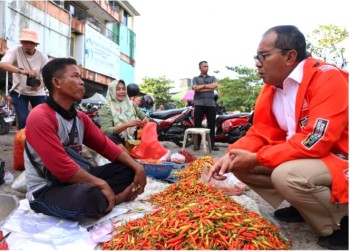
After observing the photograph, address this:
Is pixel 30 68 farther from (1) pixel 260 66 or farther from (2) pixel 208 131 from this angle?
(2) pixel 208 131

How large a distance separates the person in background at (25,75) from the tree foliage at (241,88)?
21784mm

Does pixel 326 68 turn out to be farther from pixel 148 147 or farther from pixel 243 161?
pixel 148 147

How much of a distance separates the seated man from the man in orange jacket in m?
0.81

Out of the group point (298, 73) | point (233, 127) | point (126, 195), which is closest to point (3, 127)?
point (233, 127)

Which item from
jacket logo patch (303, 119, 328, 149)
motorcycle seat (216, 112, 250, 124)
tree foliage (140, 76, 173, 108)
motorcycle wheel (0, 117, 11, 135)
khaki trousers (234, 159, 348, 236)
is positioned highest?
tree foliage (140, 76, 173, 108)

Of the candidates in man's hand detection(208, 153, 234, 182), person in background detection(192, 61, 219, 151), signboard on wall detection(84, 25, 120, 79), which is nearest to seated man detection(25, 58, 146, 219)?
man's hand detection(208, 153, 234, 182)

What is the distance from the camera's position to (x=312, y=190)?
2053 millimetres

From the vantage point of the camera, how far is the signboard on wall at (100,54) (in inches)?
801

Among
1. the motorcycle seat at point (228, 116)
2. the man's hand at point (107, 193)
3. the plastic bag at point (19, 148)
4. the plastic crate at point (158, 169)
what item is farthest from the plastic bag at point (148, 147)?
the motorcycle seat at point (228, 116)

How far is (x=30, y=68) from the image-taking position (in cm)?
429

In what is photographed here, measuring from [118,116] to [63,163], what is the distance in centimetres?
245

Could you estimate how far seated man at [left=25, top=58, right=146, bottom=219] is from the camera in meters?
2.30

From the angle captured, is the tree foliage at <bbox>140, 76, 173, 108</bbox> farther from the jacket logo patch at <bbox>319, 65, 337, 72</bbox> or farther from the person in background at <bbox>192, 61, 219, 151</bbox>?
the jacket logo patch at <bbox>319, 65, 337, 72</bbox>

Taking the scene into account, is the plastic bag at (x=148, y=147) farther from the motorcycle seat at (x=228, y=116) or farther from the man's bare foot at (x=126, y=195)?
the motorcycle seat at (x=228, y=116)
